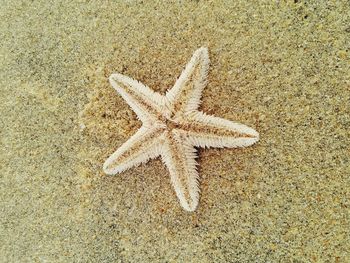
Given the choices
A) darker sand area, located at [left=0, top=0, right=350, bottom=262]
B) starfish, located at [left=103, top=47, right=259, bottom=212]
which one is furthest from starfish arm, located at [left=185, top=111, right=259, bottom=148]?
darker sand area, located at [left=0, top=0, right=350, bottom=262]

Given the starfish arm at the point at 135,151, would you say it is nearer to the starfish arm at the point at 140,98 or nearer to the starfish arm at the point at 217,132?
the starfish arm at the point at 140,98

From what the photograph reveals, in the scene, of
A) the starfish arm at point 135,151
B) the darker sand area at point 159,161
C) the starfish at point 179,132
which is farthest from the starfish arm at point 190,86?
the starfish arm at point 135,151

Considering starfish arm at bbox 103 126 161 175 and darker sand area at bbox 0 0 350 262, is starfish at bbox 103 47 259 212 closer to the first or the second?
Result: starfish arm at bbox 103 126 161 175

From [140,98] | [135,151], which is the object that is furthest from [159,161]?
[140,98]

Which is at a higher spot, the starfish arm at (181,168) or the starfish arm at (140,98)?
the starfish arm at (140,98)

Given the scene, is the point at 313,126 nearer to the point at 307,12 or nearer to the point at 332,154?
the point at 332,154

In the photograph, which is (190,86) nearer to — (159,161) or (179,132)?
(179,132)
